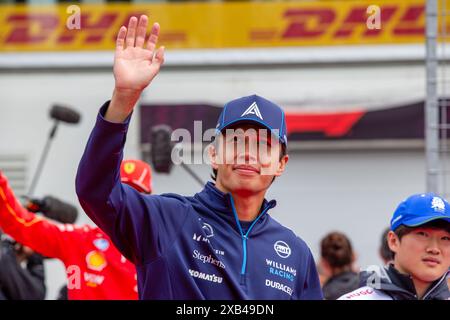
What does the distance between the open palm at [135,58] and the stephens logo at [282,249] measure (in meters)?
0.72

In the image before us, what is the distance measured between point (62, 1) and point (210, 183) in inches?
411

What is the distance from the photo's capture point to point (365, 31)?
1330cm

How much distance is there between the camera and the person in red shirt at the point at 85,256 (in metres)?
5.33

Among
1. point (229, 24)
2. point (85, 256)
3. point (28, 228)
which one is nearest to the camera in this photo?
point (28, 228)

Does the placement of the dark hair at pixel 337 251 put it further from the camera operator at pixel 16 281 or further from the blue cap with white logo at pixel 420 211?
the blue cap with white logo at pixel 420 211

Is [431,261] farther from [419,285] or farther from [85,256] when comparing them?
[85,256]

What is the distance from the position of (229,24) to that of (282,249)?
1013cm

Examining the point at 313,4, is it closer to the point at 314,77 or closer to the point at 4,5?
the point at 314,77

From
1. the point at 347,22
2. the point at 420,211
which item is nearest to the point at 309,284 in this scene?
the point at 420,211

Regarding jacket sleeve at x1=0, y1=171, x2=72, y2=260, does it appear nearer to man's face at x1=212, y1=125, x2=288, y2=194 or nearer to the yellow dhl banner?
man's face at x1=212, y1=125, x2=288, y2=194

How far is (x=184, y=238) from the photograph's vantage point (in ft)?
10.6

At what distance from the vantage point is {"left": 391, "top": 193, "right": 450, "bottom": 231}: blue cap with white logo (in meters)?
3.93

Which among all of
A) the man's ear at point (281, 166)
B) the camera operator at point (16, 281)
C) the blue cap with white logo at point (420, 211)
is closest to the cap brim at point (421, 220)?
the blue cap with white logo at point (420, 211)

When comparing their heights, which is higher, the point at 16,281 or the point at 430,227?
the point at 430,227
